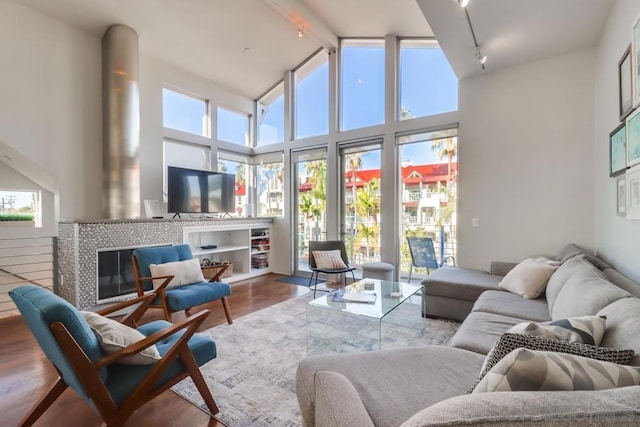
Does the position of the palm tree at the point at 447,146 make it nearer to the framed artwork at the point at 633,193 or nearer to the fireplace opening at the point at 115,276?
the framed artwork at the point at 633,193

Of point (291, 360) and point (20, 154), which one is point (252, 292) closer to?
Result: point (291, 360)

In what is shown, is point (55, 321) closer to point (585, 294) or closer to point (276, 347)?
point (276, 347)

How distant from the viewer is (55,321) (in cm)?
125

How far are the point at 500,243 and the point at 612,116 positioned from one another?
1.70m

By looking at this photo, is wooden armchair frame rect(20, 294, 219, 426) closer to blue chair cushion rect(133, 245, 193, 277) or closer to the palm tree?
blue chair cushion rect(133, 245, 193, 277)

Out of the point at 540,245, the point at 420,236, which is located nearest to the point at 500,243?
the point at 540,245

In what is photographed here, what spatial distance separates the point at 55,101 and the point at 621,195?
5783 mm

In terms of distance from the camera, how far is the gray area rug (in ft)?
5.89

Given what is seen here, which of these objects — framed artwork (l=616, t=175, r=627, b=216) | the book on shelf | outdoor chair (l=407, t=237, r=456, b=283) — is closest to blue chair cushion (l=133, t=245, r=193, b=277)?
the book on shelf

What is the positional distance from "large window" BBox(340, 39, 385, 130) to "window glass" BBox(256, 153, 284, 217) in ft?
5.05

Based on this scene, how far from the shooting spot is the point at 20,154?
3340mm

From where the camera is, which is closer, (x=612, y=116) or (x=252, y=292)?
(x=612, y=116)

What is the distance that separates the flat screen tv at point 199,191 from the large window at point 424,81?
10.1 feet

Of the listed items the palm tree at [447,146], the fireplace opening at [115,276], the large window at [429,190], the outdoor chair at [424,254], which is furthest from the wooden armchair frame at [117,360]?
the palm tree at [447,146]
